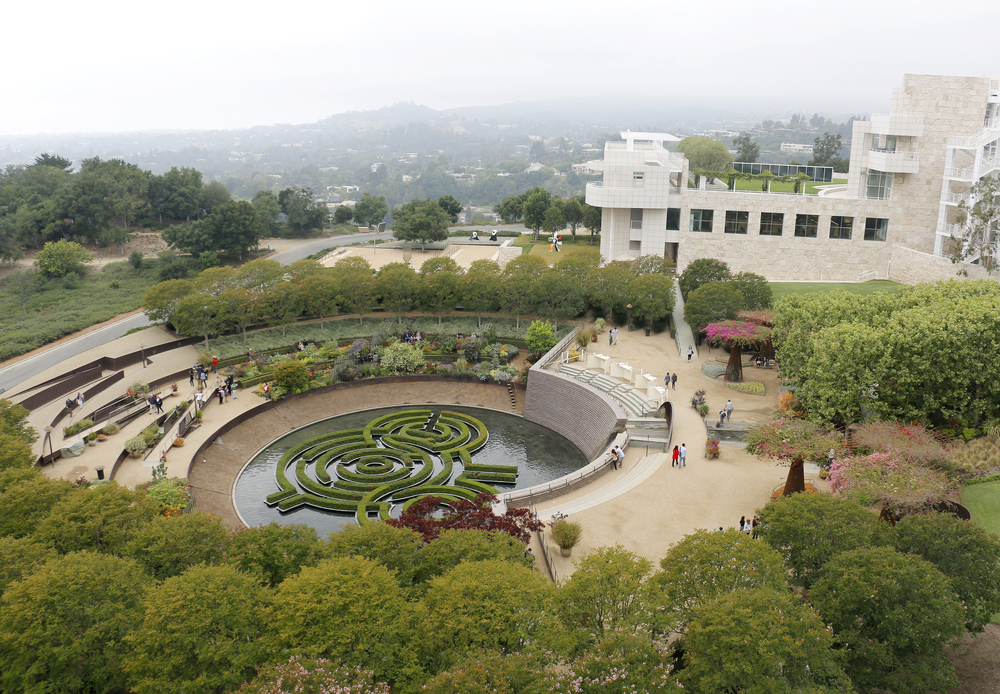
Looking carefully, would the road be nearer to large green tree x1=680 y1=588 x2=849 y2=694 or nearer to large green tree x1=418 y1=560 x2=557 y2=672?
large green tree x1=418 y1=560 x2=557 y2=672

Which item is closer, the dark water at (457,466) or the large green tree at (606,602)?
the large green tree at (606,602)

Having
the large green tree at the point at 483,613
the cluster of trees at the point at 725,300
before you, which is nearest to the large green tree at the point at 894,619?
the large green tree at the point at 483,613

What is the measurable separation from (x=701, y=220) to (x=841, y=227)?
1132cm

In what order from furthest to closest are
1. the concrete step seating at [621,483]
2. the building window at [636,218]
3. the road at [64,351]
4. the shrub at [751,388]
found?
1. the building window at [636,218]
2. the road at [64,351]
3. the shrub at [751,388]
4. the concrete step seating at [621,483]

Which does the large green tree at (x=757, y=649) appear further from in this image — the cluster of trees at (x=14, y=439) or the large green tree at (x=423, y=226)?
the large green tree at (x=423, y=226)

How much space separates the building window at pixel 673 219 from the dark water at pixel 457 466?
2688 centimetres

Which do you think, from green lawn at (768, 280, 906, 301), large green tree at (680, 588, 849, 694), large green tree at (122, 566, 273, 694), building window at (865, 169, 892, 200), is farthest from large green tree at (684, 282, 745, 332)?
large green tree at (122, 566, 273, 694)

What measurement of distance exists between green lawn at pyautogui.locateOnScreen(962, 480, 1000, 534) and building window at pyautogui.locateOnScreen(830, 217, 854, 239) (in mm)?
36076

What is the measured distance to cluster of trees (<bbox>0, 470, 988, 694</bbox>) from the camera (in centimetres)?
1606

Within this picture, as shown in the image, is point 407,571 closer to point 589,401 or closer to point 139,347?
point 589,401

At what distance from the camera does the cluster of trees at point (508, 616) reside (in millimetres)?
16062

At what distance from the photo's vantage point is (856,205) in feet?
189

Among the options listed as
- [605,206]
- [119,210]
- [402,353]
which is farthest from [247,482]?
[119,210]

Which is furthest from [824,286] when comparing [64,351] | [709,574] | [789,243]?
[64,351]
